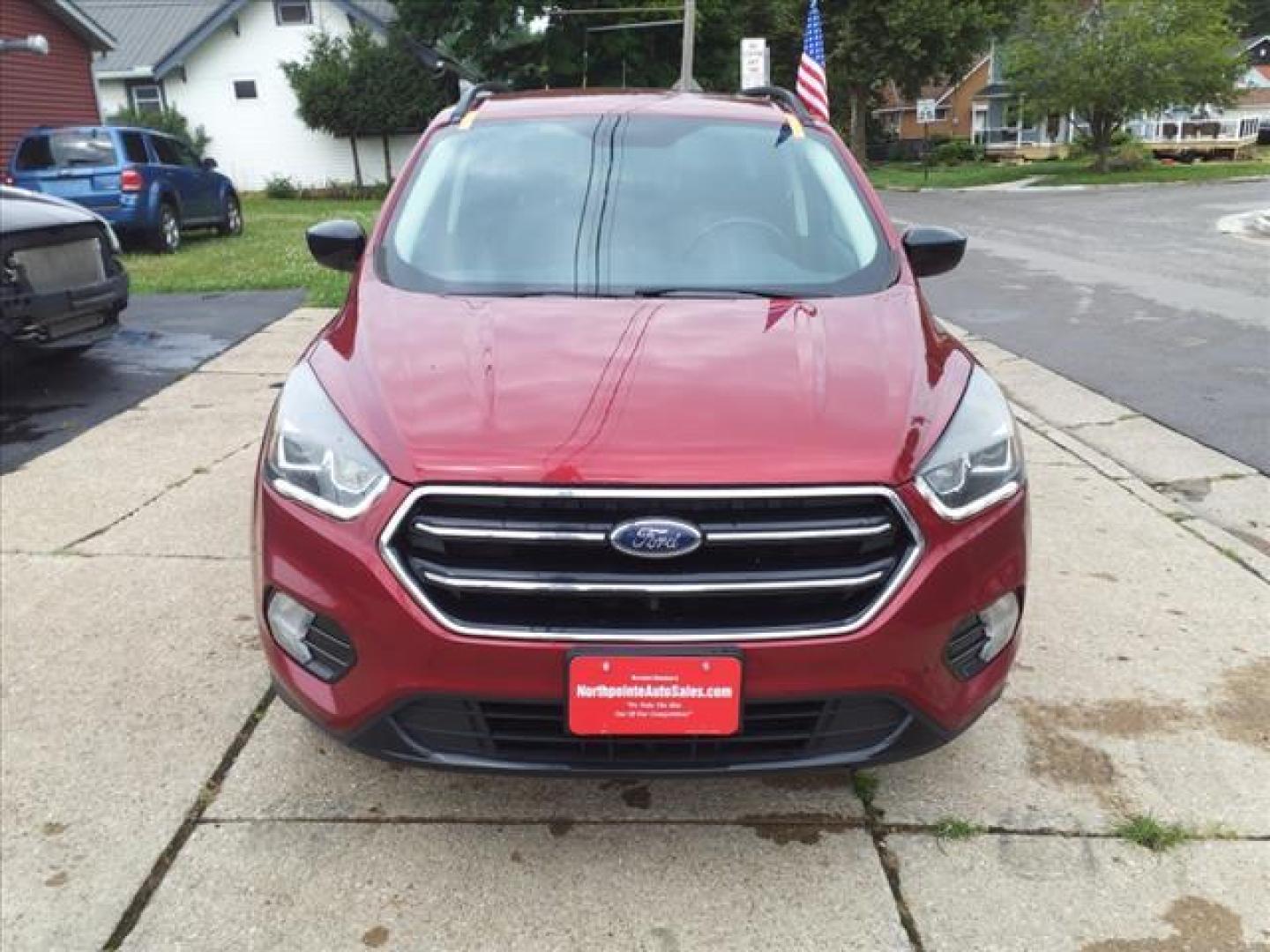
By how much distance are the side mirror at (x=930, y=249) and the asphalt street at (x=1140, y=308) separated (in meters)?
2.84

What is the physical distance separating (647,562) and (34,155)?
1582 centimetres

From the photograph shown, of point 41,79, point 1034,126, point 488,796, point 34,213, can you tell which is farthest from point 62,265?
point 1034,126

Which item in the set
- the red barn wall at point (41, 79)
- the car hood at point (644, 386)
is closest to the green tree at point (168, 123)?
the red barn wall at point (41, 79)

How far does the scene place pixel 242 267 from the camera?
1358 centimetres

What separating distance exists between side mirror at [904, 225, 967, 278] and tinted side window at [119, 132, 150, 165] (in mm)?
13927

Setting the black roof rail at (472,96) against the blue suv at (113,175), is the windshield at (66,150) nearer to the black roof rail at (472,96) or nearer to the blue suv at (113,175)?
the blue suv at (113,175)

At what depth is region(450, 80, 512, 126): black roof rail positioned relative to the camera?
3.91 metres

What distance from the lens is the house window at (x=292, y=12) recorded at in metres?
35.4

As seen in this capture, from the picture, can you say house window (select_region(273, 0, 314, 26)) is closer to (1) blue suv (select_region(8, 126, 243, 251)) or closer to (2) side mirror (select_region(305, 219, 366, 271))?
(1) blue suv (select_region(8, 126, 243, 251))

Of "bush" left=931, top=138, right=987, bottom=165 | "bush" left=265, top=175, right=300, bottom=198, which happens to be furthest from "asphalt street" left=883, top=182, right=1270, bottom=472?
"bush" left=931, top=138, right=987, bottom=165

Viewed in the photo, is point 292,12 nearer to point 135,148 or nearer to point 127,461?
point 135,148

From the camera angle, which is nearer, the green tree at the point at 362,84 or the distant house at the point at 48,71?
the distant house at the point at 48,71

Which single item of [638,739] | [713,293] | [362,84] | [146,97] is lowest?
[638,739]

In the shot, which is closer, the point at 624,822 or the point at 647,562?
the point at 647,562
